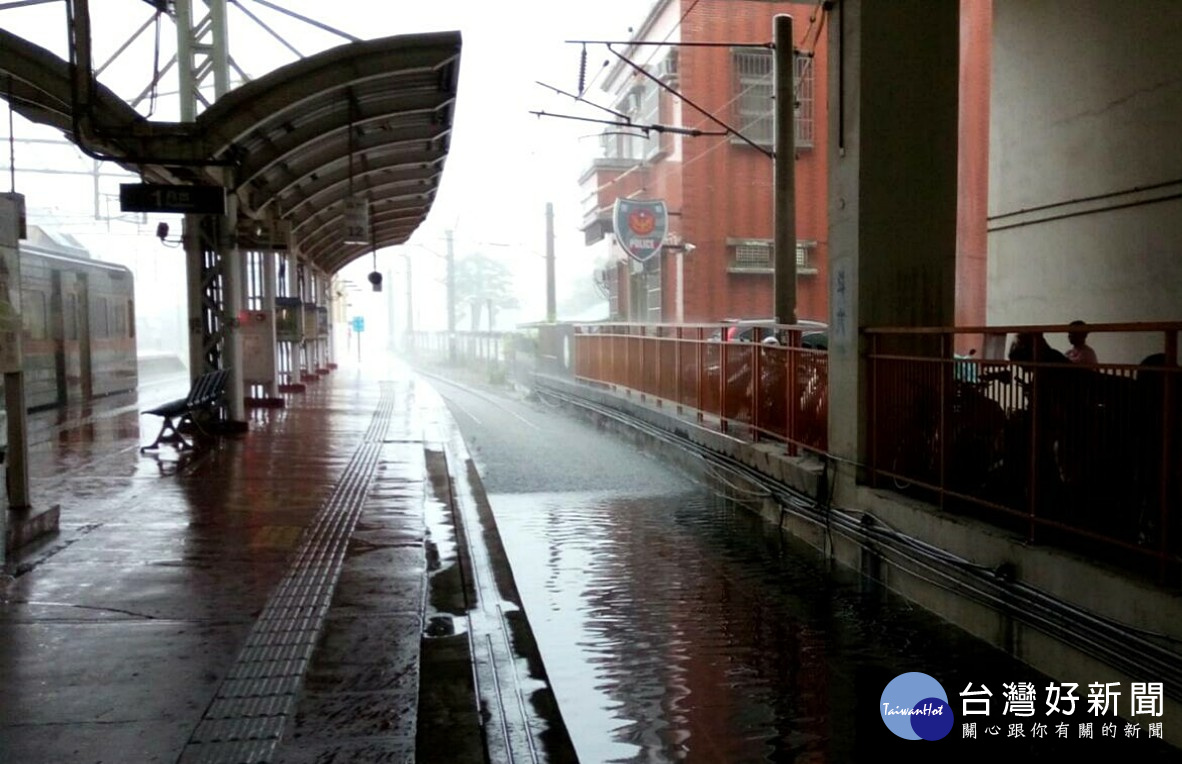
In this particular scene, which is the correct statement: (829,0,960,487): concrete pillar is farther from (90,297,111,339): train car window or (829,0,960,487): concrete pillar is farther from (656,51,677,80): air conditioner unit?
(656,51,677,80): air conditioner unit

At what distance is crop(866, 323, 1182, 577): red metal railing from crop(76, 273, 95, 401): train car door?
55.5 ft

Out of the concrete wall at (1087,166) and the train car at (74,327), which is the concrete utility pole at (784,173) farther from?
the train car at (74,327)

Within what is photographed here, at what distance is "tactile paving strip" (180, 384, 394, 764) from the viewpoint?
4305 mm

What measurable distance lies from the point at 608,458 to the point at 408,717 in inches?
427

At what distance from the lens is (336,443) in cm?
1422

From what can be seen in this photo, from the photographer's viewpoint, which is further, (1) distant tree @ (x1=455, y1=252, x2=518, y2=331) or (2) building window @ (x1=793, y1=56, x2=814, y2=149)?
(1) distant tree @ (x1=455, y1=252, x2=518, y2=331)

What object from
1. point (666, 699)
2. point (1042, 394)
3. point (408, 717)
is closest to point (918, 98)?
point (1042, 394)

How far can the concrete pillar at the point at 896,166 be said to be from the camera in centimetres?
834

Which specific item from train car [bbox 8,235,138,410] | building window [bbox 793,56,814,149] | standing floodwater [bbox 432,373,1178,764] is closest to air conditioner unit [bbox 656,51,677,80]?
building window [bbox 793,56,814,149]

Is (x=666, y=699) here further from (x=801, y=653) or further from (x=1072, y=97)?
(x=1072, y=97)

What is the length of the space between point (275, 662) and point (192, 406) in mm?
8553

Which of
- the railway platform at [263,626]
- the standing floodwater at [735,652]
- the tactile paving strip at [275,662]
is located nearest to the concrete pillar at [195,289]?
the railway platform at [263,626]

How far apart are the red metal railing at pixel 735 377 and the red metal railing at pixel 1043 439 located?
1.61 m

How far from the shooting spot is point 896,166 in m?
8.38
